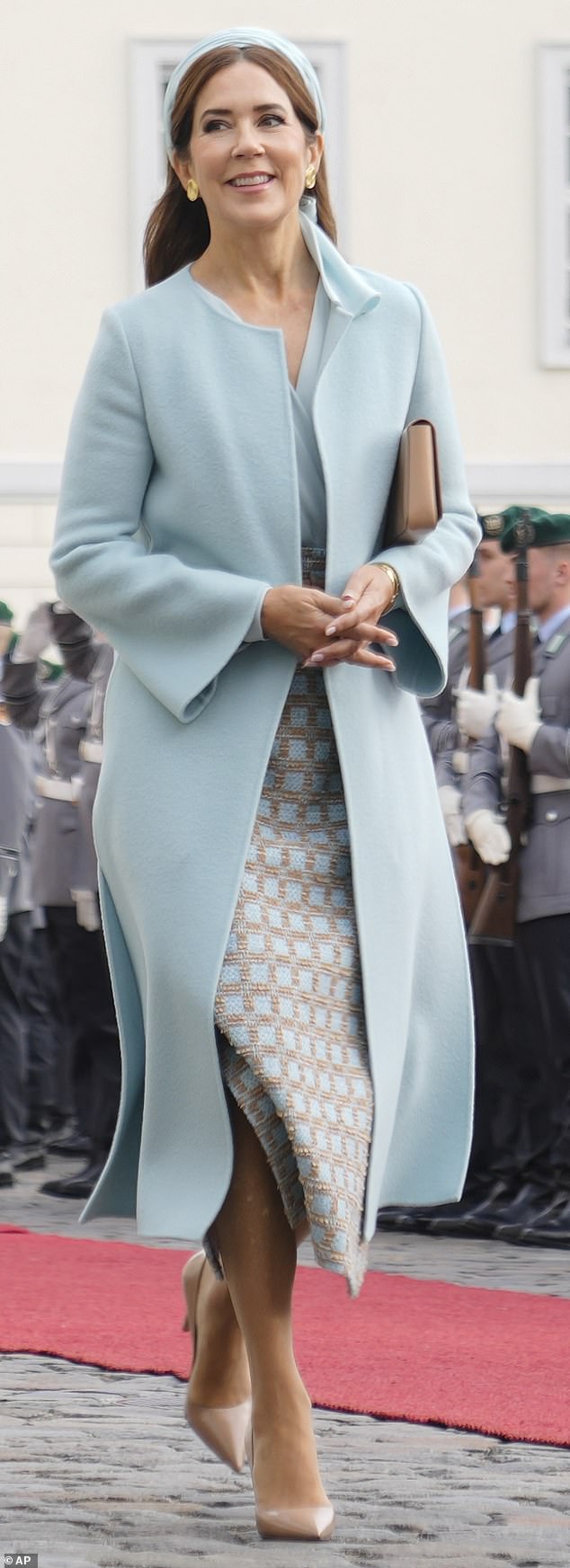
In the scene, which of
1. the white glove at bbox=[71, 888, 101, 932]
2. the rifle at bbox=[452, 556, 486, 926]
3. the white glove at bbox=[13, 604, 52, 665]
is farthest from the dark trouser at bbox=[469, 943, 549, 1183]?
the white glove at bbox=[13, 604, 52, 665]

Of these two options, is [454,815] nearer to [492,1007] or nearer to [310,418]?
[492,1007]

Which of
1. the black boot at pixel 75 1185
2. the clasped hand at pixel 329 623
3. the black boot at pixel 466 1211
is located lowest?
the black boot at pixel 75 1185

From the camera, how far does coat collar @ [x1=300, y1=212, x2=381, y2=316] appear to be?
324cm

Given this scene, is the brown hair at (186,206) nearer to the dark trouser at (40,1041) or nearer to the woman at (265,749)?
the woman at (265,749)

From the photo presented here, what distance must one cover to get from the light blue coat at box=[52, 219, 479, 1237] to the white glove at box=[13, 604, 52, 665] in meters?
5.38

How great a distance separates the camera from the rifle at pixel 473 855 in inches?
274

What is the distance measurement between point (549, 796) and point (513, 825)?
0.46 feet

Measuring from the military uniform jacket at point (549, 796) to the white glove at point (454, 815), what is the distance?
17cm

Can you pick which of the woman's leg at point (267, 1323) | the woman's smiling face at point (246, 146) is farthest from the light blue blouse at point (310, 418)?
the woman's leg at point (267, 1323)

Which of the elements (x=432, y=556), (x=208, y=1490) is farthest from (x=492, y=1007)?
(x=432, y=556)

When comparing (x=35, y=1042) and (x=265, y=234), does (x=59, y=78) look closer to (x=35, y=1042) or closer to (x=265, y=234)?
(x=35, y=1042)

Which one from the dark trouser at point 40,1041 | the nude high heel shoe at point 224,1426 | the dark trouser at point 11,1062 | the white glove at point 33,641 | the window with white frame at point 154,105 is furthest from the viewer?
the window with white frame at point 154,105

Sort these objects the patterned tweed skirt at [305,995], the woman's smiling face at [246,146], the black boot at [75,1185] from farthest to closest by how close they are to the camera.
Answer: the black boot at [75,1185]
the woman's smiling face at [246,146]
the patterned tweed skirt at [305,995]

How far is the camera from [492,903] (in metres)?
6.86
